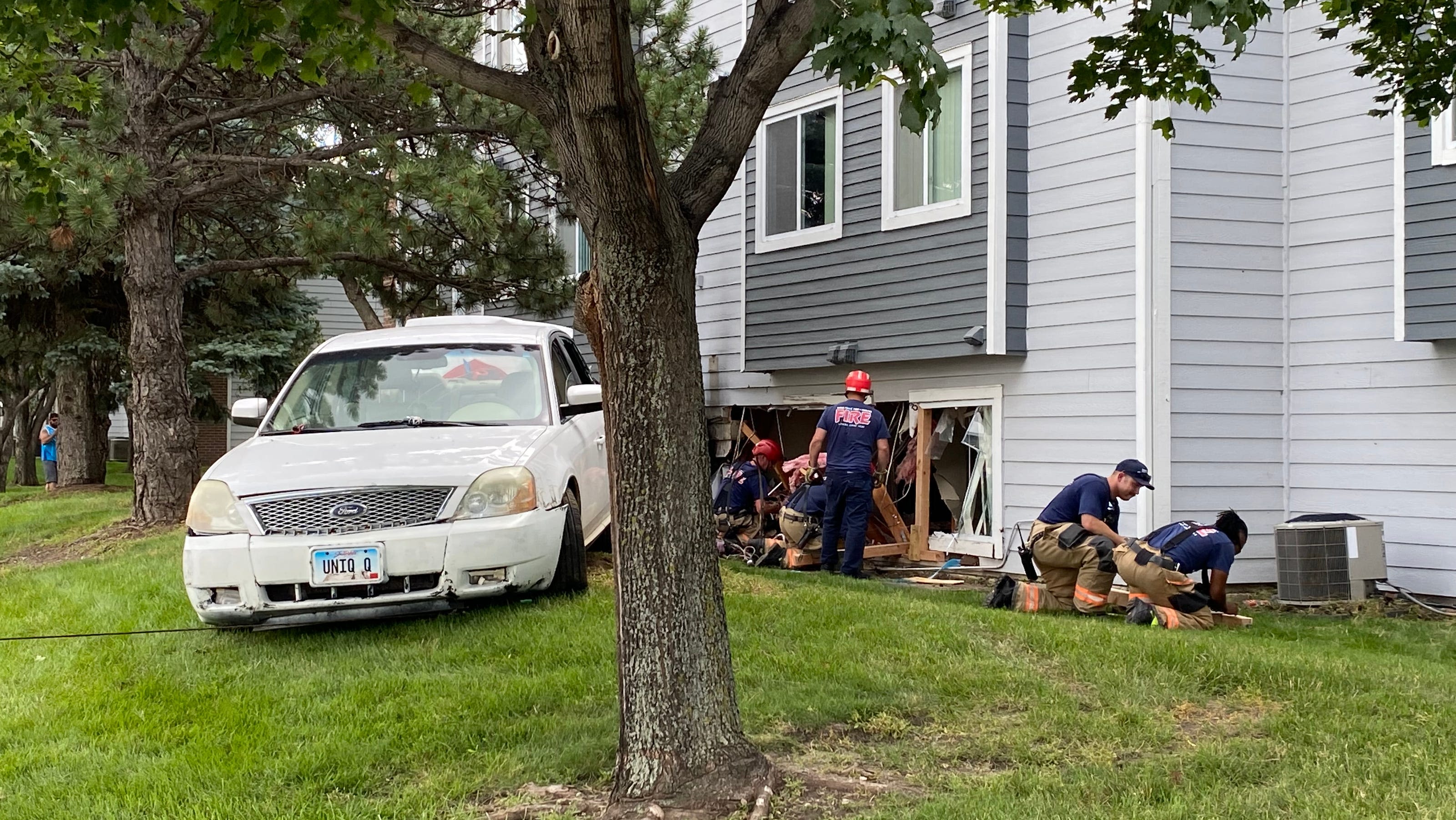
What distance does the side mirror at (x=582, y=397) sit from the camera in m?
7.56

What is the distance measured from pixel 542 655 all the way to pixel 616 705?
0.85 m

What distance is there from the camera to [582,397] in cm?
758

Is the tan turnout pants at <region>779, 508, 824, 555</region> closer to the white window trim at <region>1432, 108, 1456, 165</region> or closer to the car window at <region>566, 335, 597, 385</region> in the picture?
the car window at <region>566, 335, 597, 385</region>

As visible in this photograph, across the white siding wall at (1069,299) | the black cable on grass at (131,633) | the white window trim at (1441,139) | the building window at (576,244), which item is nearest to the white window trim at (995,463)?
the white siding wall at (1069,299)

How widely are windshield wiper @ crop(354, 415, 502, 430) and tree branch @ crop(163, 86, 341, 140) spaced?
5649 mm

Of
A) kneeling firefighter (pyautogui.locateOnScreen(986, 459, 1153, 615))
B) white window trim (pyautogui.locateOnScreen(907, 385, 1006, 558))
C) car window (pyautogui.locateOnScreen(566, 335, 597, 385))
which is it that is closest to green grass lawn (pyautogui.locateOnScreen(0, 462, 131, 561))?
car window (pyautogui.locateOnScreen(566, 335, 597, 385))

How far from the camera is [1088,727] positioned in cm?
496

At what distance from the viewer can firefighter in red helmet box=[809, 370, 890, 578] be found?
1033 centimetres

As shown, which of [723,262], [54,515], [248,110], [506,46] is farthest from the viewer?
[506,46]

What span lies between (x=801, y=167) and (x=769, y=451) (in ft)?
9.49

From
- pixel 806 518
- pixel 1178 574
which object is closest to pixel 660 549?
pixel 1178 574

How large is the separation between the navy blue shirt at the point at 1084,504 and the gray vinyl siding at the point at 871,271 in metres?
2.49

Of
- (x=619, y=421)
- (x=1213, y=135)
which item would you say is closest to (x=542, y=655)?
(x=619, y=421)

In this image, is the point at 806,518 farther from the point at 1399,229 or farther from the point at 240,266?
the point at 240,266
